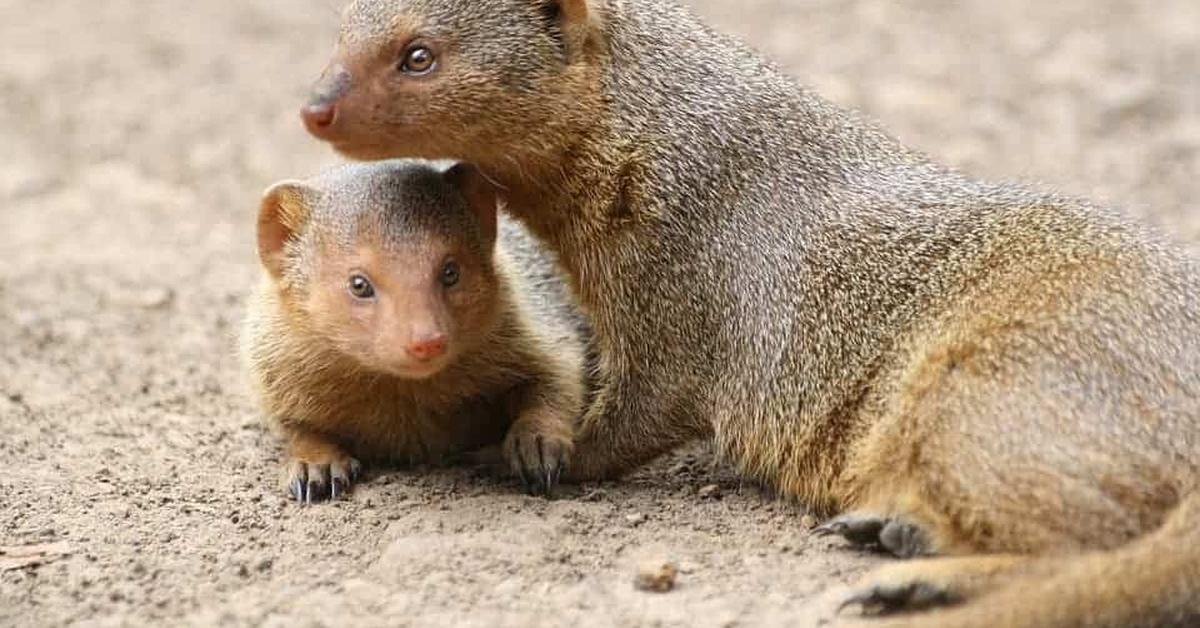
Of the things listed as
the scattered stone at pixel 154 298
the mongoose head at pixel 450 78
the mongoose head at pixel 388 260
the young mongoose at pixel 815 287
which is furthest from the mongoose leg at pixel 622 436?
the scattered stone at pixel 154 298

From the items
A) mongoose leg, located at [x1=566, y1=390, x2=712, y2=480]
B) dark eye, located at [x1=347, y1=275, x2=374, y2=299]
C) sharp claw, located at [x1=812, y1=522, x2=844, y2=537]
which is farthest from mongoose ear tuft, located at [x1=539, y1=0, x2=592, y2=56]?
sharp claw, located at [x1=812, y1=522, x2=844, y2=537]

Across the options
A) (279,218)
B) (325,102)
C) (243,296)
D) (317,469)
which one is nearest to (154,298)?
(243,296)

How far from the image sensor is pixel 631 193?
4.99 metres

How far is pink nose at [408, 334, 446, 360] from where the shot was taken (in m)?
4.53

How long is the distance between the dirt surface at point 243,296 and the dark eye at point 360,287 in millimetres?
651

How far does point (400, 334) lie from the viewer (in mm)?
4613

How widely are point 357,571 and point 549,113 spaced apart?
1.49 metres

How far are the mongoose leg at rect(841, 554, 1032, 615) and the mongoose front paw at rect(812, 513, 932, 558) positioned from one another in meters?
0.24

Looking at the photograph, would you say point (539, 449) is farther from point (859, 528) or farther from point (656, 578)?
point (859, 528)

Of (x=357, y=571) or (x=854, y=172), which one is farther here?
(x=854, y=172)

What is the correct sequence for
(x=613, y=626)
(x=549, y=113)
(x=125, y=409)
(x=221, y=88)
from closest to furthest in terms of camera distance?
(x=613, y=626) < (x=549, y=113) < (x=125, y=409) < (x=221, y=88)

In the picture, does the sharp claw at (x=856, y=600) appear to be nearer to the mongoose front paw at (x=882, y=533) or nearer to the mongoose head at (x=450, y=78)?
the mongoose front paw at (x=882, y=533)

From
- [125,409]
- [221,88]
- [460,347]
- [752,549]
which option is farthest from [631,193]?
[221,88]

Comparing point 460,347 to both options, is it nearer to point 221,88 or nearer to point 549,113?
point 549,113
